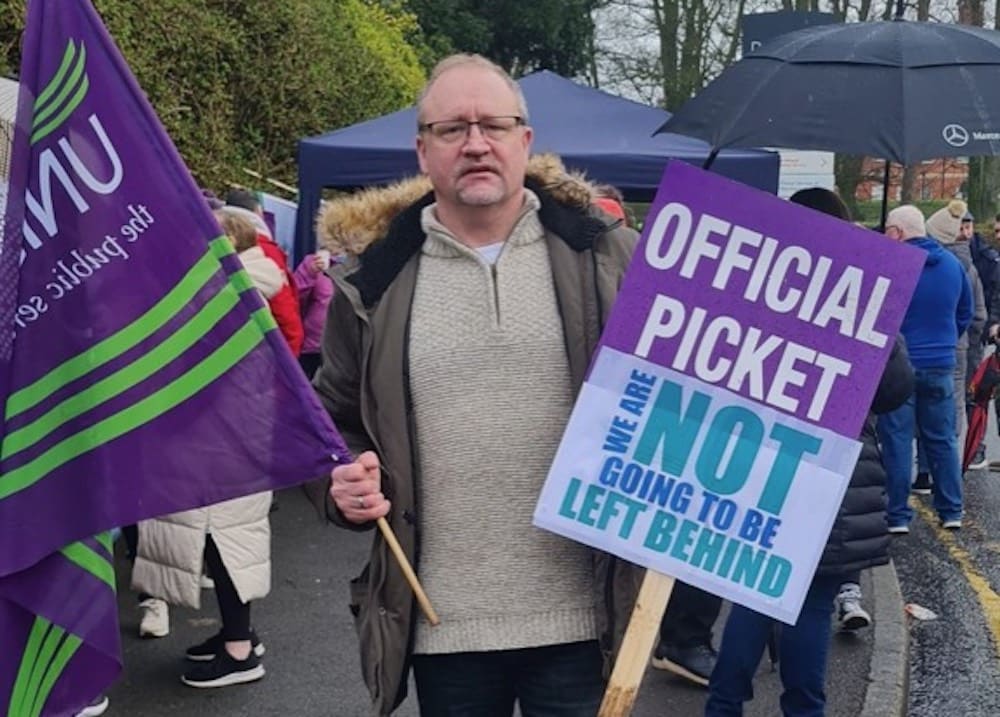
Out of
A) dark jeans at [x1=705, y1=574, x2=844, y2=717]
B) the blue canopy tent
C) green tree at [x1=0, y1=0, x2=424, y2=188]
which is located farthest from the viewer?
the blue canopy tent

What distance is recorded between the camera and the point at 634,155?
8875 mm

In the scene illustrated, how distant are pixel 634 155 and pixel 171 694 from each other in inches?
202

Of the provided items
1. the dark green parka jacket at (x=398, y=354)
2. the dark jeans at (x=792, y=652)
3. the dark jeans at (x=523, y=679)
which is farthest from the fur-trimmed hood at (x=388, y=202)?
the dark jeans at (x=792, y=652)

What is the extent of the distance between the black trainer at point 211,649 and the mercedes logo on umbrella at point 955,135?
121 inches

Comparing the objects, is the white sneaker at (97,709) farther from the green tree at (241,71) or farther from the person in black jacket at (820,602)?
the green tree at (241,71)

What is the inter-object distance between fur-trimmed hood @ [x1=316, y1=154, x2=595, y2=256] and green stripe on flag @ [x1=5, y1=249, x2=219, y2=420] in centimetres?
40

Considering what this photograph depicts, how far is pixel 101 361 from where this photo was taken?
91.8 inches

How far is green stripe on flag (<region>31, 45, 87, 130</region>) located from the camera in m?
2.30

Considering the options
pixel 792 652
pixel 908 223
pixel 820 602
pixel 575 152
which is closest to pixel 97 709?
pixel 792 652

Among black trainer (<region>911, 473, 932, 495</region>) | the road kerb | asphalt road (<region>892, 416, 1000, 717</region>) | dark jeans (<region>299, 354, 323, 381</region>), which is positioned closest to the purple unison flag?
the road kerb

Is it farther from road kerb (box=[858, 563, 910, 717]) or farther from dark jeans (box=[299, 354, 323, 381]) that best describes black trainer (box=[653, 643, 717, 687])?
dark jeans (box=[299, 354, 323, 381])

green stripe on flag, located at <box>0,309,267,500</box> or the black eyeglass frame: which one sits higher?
the black eyeglass frame

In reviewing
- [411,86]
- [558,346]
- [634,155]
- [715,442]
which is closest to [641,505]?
[715,442]

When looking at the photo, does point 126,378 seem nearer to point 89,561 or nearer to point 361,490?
point 89,561
